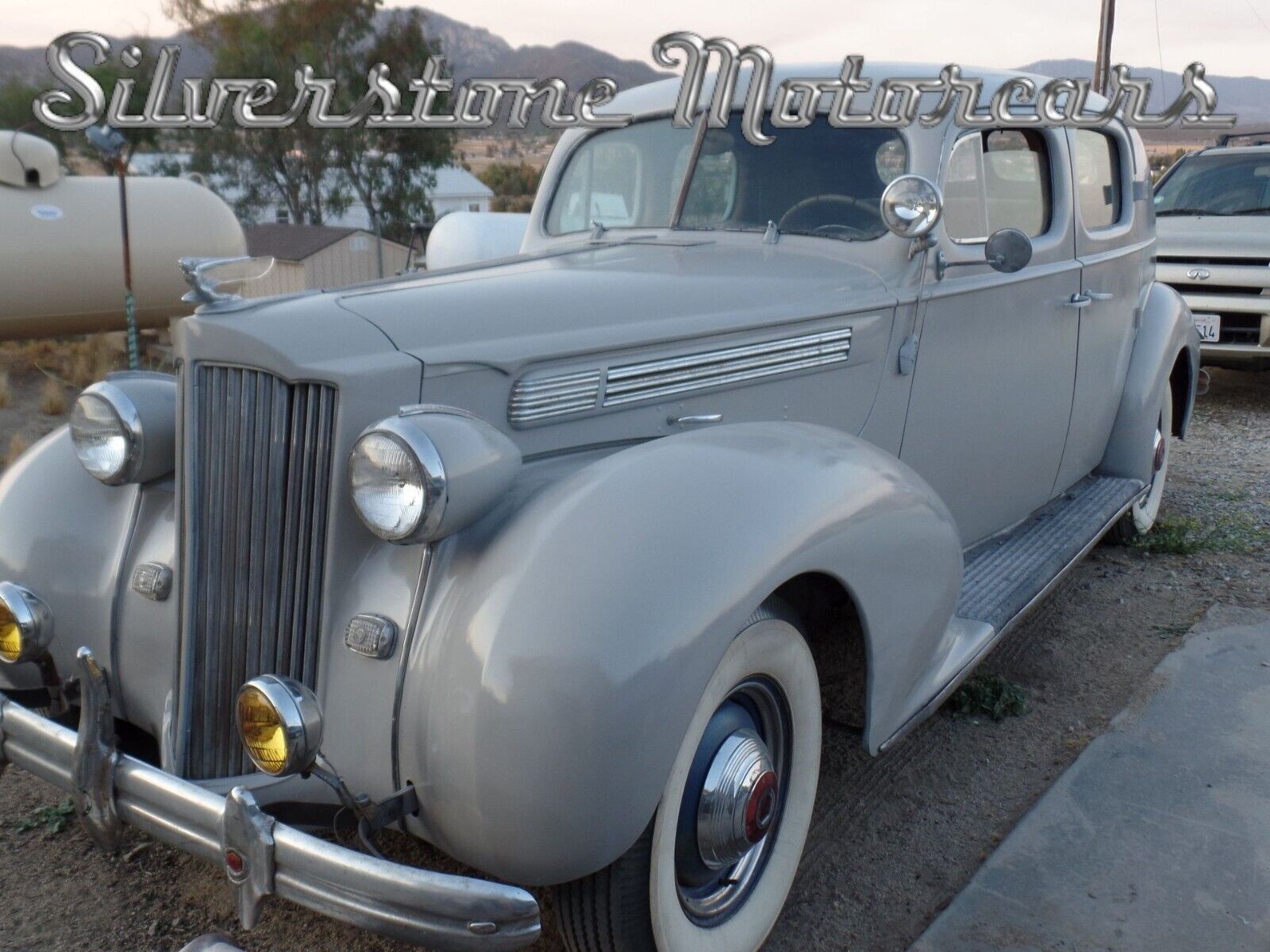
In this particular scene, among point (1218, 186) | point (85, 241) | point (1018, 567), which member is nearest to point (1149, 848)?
point (1018, 567)

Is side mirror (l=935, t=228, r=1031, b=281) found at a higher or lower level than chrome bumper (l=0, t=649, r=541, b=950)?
higher

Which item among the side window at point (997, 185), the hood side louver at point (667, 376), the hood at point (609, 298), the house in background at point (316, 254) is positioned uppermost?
the side window at point (997, 185)

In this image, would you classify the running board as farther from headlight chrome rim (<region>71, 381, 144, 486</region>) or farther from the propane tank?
the propane tank

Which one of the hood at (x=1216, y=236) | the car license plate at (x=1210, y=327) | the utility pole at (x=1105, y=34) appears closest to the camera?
the car license plate at (x=1210, y=327)

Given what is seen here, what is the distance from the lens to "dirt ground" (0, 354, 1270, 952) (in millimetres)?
2516

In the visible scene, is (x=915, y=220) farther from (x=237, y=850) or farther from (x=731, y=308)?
(x=237, y=850)

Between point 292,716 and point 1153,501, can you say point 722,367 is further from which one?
point 1153,501

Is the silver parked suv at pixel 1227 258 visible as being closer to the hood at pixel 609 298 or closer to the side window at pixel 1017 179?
the side window at pixel 1017 179

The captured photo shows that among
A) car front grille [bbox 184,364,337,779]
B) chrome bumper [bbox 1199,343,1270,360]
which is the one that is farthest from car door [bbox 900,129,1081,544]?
chrome bumper [bbox 1199,343,1270,360]

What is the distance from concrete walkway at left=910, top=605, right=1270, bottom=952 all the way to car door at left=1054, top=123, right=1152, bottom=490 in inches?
43.2

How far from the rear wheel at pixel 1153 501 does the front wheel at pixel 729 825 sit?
3012mm

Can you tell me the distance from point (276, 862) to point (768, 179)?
2372 millimetres

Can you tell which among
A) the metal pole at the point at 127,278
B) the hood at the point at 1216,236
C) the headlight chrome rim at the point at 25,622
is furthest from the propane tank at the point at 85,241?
the hood at the point at 1216,236

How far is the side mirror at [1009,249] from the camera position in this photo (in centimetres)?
312
